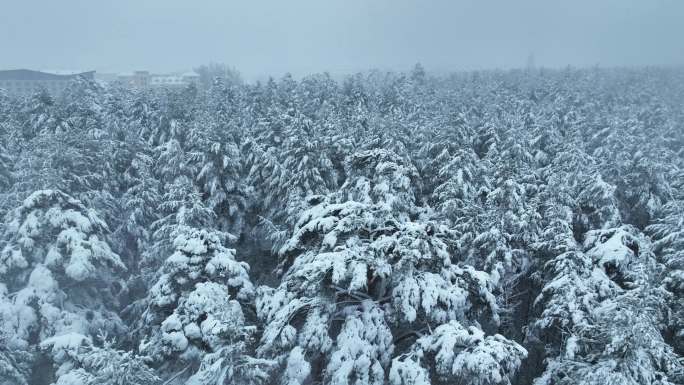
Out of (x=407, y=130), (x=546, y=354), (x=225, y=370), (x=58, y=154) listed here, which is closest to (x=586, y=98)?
(x=407, y=130)

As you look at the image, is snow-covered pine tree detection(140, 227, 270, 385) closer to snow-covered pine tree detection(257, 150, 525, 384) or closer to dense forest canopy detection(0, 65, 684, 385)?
dense forest canopy detection(0, 65, 684, 385)

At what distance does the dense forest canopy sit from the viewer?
8.71 meters

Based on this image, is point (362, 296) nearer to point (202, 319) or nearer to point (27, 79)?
point (202, 319)

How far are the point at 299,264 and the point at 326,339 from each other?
1.87 meters

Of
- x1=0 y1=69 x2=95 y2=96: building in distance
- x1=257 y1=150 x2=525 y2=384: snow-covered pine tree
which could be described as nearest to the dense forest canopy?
x1=257 y1=150 x2=525 y2=384: snow-covered pine tree

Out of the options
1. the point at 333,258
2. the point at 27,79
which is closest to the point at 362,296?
the point at 333,258

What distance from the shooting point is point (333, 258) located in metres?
8.70

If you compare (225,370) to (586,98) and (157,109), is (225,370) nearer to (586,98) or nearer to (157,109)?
(157,109)

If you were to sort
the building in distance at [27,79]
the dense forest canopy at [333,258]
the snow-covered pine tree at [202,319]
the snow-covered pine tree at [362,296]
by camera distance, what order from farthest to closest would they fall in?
the building in distance at [27,79], the dense forest canopy at [333,258], the snow-covered pine tree at [362,296], the snow-covered pine tree at [202,319]

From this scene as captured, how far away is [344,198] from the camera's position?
1773 centimetres

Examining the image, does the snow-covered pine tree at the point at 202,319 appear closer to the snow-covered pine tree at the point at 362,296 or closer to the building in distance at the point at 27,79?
the snow-covered pine tree at the point at 362,296

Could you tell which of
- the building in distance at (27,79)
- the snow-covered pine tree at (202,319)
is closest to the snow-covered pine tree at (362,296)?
the snow-covered pine tree at (202,319)

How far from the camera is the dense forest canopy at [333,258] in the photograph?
28.6 ft

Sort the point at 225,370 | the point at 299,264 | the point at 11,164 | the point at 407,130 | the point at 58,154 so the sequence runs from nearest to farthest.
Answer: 1. the point at 225,370
2. the point at 299,264
3. the point at 58,154
4. the point at 11,164
5. the point at 407,130
